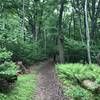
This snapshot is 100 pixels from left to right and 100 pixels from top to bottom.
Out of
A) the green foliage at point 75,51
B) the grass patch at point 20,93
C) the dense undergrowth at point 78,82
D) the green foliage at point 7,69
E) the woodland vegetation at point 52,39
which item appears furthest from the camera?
the green foliage at point 75,51

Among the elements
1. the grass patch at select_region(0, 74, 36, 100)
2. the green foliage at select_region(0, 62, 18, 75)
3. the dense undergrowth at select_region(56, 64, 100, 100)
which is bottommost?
the grass patch at select_region(0, 74, 36, 100)

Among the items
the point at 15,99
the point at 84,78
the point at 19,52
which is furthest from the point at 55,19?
the point at 15,99

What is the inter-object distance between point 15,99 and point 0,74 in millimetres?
1221

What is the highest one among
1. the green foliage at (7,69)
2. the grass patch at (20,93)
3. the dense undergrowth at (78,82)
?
the green foliage at (7,69)

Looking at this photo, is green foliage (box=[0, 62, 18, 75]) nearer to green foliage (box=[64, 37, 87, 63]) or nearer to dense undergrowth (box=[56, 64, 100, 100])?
dense undergrowth (box=[56, 64, 100, 100])

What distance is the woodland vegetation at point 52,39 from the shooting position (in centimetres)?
1177

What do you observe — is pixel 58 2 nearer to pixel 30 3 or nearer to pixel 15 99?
pixel 30 3

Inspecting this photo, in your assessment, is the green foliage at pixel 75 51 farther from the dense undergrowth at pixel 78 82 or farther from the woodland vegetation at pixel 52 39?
the dense undergrowth at pixel 78 82

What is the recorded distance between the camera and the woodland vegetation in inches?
463

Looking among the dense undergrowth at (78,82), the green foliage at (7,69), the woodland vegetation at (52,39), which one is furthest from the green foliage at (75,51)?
the green foliage at (7,69)

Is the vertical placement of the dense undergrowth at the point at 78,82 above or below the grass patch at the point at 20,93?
above

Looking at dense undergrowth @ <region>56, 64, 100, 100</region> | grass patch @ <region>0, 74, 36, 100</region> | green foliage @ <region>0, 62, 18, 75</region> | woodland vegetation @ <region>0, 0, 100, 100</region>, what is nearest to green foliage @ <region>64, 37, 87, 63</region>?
woodland vegetation @ <region>0, 0, 100, 100</region>

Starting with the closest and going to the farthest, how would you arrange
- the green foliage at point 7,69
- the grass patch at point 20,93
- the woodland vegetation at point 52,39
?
the grass patch at point 20,93 → the green foliage at point 7,69 → the woodland vegetation at point 52,39

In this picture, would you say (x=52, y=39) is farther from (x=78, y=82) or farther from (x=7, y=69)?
(x=7, y=69)
